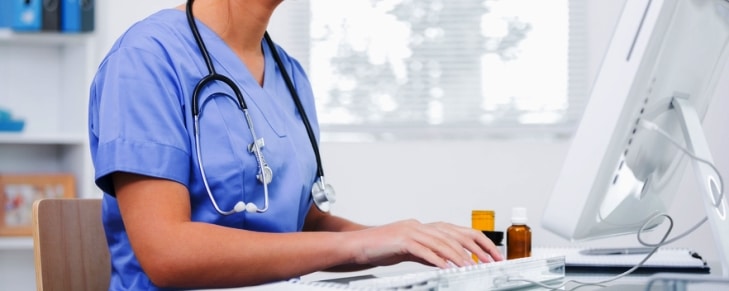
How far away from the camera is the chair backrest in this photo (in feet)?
3.78

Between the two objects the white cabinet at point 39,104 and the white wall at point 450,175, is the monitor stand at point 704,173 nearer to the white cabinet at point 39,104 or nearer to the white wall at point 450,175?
the white wall at point 450,175

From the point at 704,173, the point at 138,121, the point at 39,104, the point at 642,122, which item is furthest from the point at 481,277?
the point at 39,104

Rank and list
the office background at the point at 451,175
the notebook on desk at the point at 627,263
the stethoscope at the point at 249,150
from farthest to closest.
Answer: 1. the office background at the point at 451,175
2. the notebook on desk at the point at 627,263
3. the stethoscope at the point at 249,150

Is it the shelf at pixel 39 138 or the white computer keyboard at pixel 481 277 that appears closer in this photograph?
the white computer keyboard at pixel 481 277

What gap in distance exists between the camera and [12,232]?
118 inches

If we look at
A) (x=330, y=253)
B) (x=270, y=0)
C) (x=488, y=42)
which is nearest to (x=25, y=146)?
(x=488, y=42)

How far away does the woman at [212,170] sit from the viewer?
1032mm

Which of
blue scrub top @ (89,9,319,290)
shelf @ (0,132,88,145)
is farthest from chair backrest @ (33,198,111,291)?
shelf @ (0,132,88,145)

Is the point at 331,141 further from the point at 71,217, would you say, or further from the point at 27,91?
the point at 71,217

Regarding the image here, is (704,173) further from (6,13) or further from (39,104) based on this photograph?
(39,104)

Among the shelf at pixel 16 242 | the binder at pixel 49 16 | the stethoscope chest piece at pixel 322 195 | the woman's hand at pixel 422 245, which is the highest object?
the binder at pixel 49 16

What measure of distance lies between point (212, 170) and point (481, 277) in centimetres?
44

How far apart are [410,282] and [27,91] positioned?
2805mm

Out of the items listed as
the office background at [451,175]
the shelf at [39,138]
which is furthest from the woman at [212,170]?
the shelf at [39,138]
